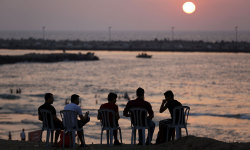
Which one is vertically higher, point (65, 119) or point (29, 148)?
point (65, 119)

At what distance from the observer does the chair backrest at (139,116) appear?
9219 mm

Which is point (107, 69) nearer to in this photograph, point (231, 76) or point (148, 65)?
point (148, 65)

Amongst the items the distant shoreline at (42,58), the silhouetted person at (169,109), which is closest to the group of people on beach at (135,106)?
the silhouetted person at (169,109)

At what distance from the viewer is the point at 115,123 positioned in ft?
31.2

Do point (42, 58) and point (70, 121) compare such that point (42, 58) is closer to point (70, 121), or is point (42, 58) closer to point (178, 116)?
point (70, 121)

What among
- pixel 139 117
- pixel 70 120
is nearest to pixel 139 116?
Result: pixel 139 117

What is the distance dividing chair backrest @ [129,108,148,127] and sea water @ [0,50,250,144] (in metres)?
7.94

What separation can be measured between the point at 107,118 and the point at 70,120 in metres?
0.75

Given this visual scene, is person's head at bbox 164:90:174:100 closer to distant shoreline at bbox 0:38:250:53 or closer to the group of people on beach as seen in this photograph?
the group of people on beach

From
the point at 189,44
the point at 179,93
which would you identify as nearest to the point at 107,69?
the point at 179,93

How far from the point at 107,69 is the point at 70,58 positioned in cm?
1706

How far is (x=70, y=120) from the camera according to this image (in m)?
9.12

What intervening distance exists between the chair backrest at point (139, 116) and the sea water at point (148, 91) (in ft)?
26.1

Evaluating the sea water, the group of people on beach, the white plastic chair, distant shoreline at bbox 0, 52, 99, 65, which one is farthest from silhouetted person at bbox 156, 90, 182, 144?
distant shoreline at bbox 0, 52, 99, 65
